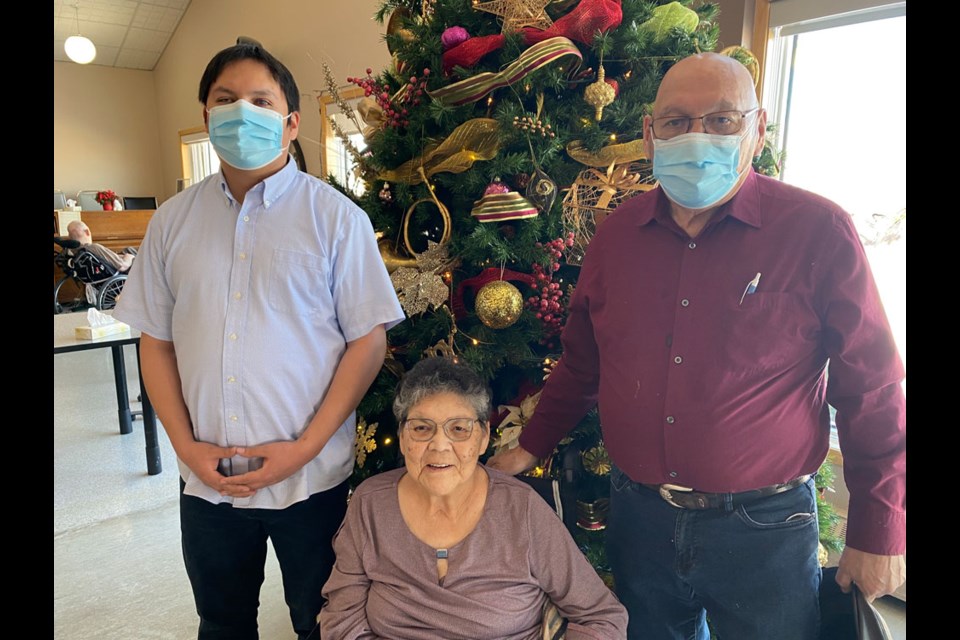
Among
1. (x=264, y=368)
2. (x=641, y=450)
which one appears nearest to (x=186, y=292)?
(x=264, y=368)

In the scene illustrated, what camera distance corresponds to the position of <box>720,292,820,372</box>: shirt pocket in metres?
1.04

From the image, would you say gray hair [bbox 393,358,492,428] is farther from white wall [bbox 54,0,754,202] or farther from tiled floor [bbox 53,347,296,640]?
white wall [bbox 54,0,754,202]

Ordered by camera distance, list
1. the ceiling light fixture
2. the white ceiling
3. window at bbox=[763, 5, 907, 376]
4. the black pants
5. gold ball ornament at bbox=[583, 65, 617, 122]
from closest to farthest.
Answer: the black pants, gold ball ornament at bbox=[583, 65, 617, 122], window at bbox=[763, 5, 907, 376], the ceiling light fixture, the white ceiling

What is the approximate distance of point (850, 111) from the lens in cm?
219

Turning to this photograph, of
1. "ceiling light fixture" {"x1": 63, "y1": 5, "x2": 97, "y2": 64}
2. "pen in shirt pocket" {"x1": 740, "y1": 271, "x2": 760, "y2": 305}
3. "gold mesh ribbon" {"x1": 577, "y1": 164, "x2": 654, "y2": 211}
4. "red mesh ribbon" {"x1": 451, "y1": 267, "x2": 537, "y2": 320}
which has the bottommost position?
"pen in shirt pocket" {"x1": 740, "y1": 271, "x2": 760, "y2": 305}

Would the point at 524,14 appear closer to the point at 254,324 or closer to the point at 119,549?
the point at 254,324

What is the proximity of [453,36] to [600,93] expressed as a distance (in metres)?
0.45

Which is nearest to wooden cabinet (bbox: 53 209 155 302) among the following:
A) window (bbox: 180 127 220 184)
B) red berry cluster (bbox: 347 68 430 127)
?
window (bbox: 180 127 220 184)

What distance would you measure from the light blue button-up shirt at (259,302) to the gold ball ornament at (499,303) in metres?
→ 0.27

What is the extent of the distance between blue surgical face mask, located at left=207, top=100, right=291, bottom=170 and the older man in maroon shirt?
0.81m

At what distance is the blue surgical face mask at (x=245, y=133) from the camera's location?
1.27 metres

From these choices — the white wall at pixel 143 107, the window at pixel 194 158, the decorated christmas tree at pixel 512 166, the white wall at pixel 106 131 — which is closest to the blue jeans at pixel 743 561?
the decorated christmas tree at pixel 512 166

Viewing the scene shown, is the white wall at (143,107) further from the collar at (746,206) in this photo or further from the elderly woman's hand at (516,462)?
the collar at (746,206)
